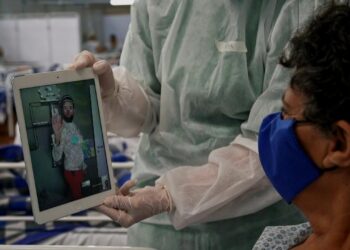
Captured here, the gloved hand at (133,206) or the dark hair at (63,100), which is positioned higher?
the dark hair at (63,100)

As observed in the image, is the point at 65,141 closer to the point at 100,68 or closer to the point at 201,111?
the point at 100,68

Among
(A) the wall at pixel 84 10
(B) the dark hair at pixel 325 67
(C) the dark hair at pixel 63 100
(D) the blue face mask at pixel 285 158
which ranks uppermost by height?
(B) the dark hair at pixel 325 67

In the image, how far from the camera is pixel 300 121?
812mm

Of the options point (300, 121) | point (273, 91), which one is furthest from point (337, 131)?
point (273, 91)

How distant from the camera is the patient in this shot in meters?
0.75

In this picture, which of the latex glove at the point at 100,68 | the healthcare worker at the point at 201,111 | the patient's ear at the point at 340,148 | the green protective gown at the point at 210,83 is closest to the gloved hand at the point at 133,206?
the healthcare worker at the point at 201,111

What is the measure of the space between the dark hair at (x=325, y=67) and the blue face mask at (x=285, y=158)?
0.05 m

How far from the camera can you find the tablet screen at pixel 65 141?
0.98 m

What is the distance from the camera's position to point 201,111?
123 cm

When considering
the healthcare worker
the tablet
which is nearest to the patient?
the healthcare worker

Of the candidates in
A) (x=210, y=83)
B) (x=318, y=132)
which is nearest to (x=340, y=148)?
(x=318, y=132)

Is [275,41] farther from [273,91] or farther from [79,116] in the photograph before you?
[79,116]

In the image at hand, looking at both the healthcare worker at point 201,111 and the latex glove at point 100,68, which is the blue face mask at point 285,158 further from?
the latex glove at point 100,68

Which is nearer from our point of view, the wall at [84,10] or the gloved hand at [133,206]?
the gloved hand at [133,206]
